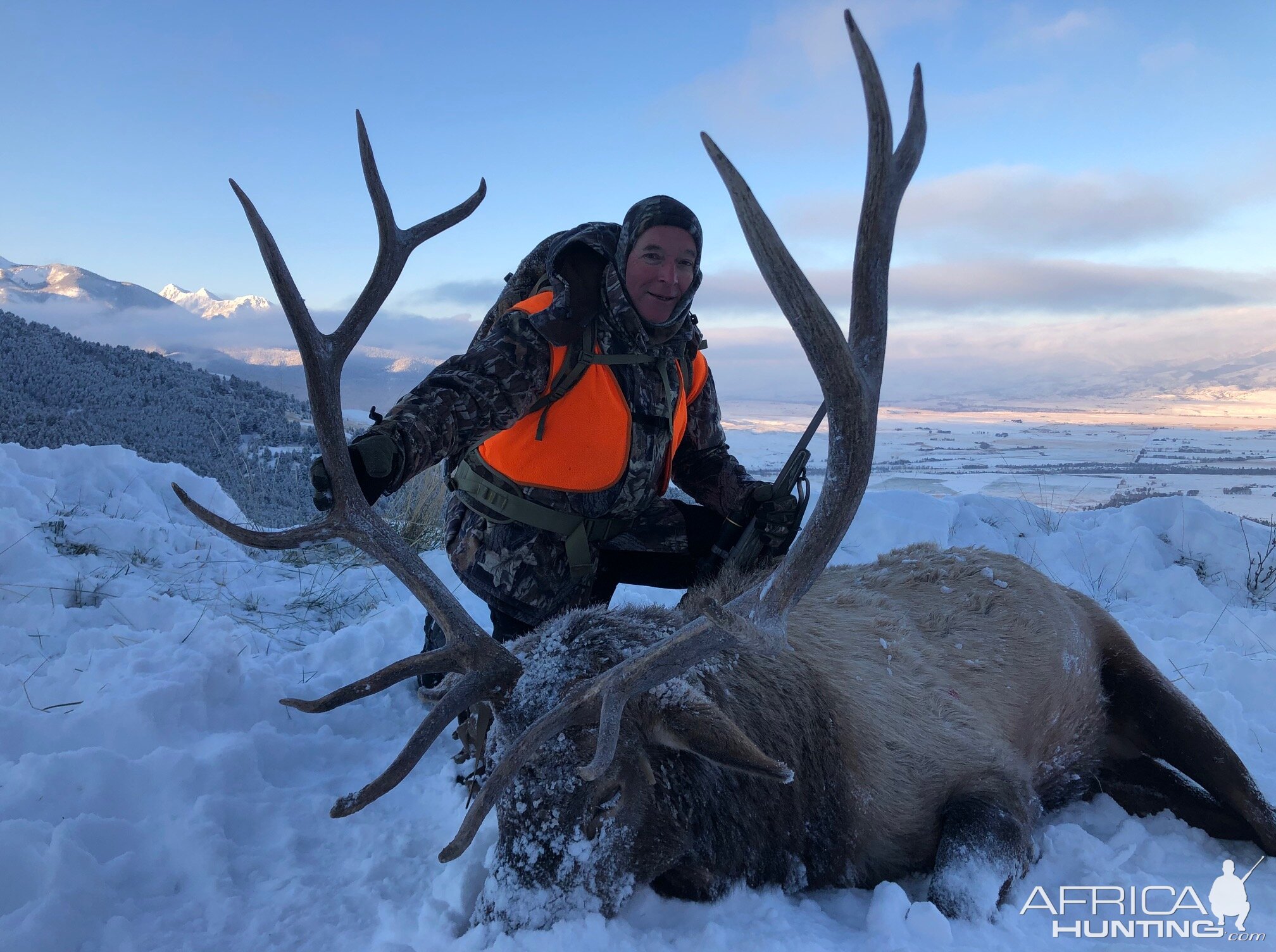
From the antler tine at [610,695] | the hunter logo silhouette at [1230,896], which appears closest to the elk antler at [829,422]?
the antler tine at [610,695]

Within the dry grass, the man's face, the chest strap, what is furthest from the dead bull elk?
the dry grass

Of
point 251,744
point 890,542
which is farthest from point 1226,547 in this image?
point 251,744

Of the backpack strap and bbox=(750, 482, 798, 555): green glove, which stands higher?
the backpack strap

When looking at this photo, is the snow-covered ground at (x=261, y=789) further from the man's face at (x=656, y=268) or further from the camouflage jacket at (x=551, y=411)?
the man's face at (x=656, y=268)

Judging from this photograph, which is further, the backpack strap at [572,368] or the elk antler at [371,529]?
the backpack strap at [572,368]

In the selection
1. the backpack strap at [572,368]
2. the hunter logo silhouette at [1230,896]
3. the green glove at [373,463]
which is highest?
the backpack strap at [572,368]

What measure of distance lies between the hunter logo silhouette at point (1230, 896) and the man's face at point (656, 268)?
2.97 metres

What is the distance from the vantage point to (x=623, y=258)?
3537mm

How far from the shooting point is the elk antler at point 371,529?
195 cm

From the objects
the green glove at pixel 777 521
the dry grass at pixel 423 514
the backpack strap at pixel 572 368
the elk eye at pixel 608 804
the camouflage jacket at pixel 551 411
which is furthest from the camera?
the dry grass at pixel 423 514

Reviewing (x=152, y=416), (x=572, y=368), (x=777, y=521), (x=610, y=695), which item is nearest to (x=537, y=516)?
(x=572, y=368)

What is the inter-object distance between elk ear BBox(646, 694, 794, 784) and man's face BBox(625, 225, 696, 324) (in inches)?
80.3

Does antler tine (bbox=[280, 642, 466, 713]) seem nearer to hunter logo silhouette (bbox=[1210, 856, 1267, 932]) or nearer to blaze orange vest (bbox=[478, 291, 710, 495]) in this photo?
blaze orange vest (bbox=[478, 291, 710, 495])

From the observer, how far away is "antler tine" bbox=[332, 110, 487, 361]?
216 centimetres
